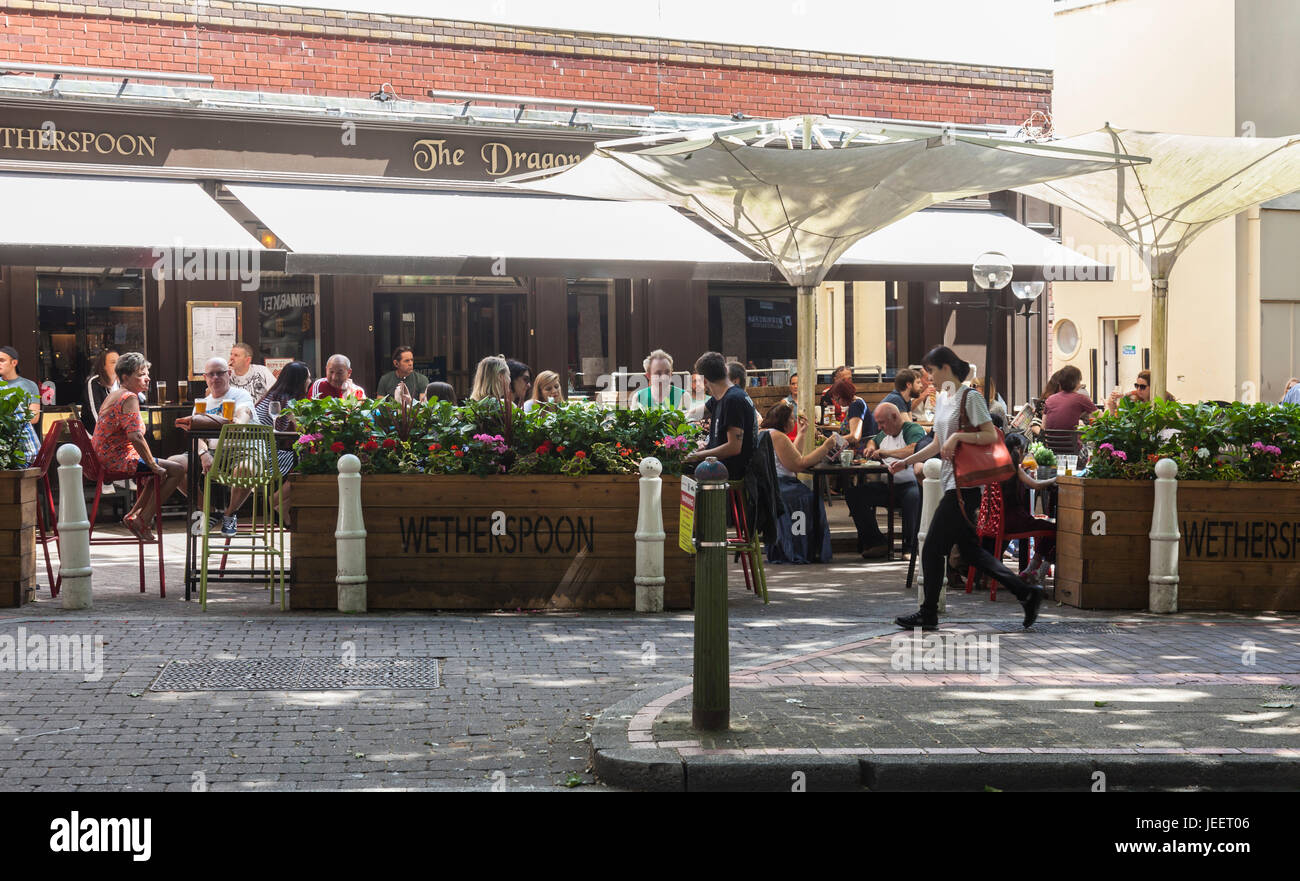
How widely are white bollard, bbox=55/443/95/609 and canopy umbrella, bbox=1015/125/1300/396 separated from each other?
794 cm

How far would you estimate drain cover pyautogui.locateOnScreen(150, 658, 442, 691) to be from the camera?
22.8 feet

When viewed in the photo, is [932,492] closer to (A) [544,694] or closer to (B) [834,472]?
(B) [834,472]

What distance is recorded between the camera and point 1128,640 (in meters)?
8.33

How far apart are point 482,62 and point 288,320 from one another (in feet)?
13.4

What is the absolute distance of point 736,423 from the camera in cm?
965

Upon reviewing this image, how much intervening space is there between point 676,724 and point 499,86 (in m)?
12.9

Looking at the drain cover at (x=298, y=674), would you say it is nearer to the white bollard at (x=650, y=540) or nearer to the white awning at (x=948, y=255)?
the white bollard at (x=650, y=540)

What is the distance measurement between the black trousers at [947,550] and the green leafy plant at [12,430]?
5952 millimetres

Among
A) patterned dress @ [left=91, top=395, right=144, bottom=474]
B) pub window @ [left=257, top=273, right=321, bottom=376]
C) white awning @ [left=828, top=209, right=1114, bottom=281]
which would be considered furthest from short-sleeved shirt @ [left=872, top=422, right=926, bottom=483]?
pub window @ [left=257, top=273, right=321, bottom=376]

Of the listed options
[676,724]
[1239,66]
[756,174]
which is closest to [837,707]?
[676,724]

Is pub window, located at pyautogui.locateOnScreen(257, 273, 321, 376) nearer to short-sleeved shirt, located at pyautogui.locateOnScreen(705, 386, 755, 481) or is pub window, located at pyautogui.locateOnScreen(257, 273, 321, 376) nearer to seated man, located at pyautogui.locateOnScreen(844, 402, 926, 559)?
seated man, located at pyautogui.locateOnScreen(844, 402, 926, 559)

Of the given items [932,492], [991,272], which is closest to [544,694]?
[932,492]

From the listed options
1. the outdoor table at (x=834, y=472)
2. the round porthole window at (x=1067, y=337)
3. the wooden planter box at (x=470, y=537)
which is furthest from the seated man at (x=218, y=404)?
the round porthole window at (x=1067, y=337)

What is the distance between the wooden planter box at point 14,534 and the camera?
8891mm
